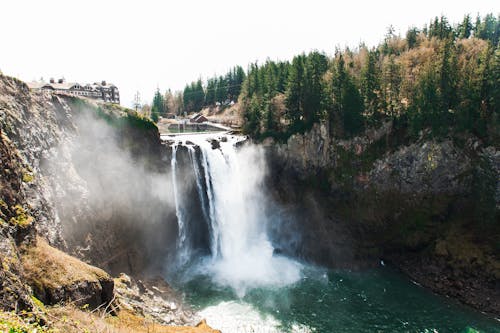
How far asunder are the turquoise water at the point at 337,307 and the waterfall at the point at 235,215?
2167 mm

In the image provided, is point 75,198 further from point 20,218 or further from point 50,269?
point 50,269

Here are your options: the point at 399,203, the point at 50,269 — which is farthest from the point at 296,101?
the point at 50,269

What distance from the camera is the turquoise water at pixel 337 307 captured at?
2448 cm

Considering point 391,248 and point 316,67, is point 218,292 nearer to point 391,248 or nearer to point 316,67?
point 391,248

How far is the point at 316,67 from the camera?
42938 millimetres

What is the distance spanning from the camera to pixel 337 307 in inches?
1060

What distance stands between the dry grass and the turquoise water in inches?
453

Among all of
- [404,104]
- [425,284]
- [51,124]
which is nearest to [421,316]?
[425,284]

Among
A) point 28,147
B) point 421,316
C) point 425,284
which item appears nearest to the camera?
point 28,147

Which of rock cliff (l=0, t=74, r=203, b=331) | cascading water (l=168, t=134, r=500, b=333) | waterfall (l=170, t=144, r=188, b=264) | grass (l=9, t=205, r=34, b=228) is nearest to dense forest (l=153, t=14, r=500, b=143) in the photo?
cascading water (l=168, t=134, r=500, b=333)

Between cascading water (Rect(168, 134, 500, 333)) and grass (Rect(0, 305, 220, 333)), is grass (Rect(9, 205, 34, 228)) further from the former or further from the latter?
cascading water (Rect(168, 134, 500, 333))

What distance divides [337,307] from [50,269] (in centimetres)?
2165

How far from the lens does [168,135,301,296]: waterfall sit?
104 ft

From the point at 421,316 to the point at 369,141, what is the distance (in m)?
19.3
